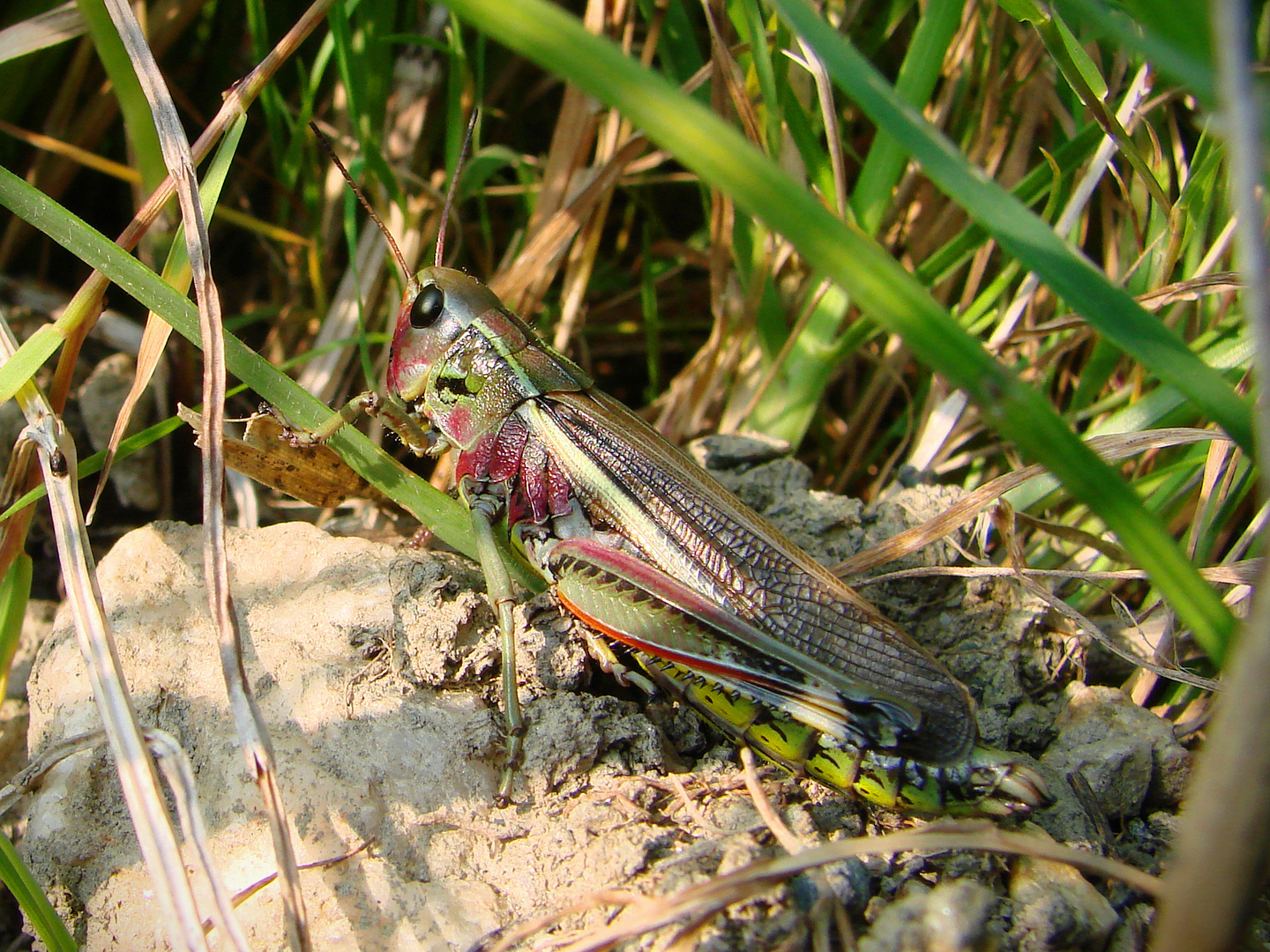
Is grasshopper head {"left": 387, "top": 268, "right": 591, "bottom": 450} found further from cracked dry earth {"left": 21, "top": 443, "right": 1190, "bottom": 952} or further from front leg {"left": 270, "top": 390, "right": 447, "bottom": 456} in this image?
cracked dry earth {"left": 21, "top": 443, "right": 1190, "bottom": 952}

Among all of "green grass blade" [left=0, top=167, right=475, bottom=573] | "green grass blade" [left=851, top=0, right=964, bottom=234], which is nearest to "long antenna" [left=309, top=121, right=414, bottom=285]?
"green grass blade" [left=0, top=167, right=475, bottom=573]

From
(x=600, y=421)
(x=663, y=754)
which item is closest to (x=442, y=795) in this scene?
(x=663, y=754)

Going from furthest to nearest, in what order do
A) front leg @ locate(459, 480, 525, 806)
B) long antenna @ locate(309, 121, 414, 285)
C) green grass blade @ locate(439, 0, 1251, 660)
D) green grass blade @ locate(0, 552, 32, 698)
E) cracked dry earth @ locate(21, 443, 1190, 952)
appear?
1. long antenna @ locate(309, 121, 414, 285)
2. green grass blade @ locate(0, 552, 32, 698)
3. front leg @ locate(459, 480, 525, 806)
4. cracked dry earth @ locate(21, 443, 1190, 952)
5. green grass blade @ locate(439, 0, 1251, 660)

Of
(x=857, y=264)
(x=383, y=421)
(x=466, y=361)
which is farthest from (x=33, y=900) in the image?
(x=857, y=264)

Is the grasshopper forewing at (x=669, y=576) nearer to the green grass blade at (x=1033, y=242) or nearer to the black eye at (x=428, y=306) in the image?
the black eye at (x=428, y=306)

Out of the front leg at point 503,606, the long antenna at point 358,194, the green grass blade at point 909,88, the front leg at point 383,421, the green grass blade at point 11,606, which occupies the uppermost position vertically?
the green grass blade at point 909,88

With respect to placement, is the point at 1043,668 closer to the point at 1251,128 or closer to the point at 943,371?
the point at 943,371

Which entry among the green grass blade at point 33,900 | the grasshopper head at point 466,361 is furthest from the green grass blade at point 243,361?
the green grass blade at point 33,900

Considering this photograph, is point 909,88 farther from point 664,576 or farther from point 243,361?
point 243,361
